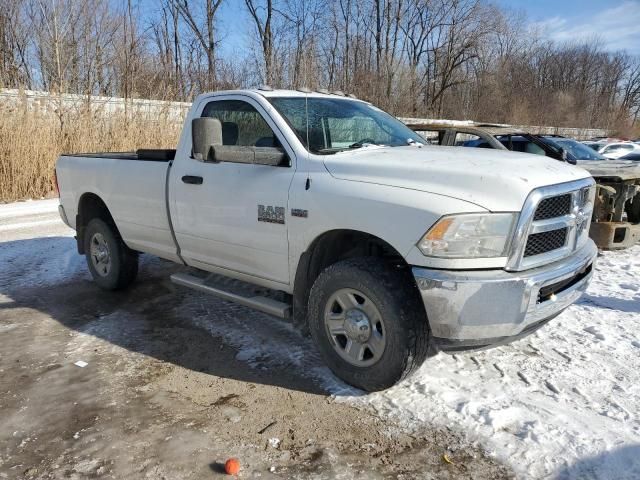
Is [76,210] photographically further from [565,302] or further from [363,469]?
[565,302]

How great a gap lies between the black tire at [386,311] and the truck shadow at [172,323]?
9.2 inches

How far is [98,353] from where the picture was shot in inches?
161

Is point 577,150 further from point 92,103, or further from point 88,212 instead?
point 92,103

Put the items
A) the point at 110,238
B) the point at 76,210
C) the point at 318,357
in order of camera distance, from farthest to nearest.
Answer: the point at 76,210, the point at 110,238, the point at 318,357

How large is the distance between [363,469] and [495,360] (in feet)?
5.24

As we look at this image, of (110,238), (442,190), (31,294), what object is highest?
(442,190)

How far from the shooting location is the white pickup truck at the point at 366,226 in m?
2.82

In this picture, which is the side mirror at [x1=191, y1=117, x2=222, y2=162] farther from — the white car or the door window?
the white car

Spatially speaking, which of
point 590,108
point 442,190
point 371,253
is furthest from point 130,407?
point 590,108

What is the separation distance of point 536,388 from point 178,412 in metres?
2.34

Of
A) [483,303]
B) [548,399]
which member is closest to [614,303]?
[548,399]

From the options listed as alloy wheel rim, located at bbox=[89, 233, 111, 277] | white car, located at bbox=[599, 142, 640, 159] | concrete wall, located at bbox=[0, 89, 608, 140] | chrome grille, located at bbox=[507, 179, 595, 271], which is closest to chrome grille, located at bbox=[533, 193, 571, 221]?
chrome grille, located at bbox=[507, 179, 595, 271]

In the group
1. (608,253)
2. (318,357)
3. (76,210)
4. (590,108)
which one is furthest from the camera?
(590,108)

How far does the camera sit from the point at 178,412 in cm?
323
